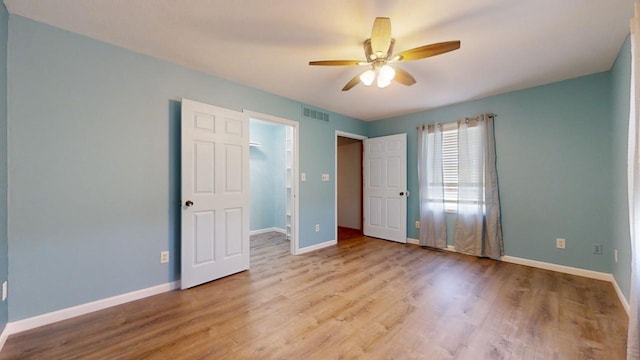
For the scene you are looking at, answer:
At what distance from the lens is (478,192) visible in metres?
3.77

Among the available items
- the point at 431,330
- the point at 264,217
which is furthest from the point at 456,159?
the point at 264,217

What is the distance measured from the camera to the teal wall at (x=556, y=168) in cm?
294

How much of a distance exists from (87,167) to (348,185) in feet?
16.0

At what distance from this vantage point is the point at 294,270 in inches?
127

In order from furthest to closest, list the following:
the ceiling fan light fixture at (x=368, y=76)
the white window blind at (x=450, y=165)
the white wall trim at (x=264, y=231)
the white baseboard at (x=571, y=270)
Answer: the white wall trim at (x=264, y=231) < the white window blind at (x=450, y=165) < the white baseboard at (x=571, y=270) < the ceiling fan light fixture at (x=368, y=76)

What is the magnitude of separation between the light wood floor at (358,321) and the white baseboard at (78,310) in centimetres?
7

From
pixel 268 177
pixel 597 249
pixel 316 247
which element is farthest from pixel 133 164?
pixel 597 249

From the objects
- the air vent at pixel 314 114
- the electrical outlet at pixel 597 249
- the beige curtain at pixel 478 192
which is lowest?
the electrical outlet at pixel 597 249

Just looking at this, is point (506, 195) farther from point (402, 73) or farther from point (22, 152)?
point (22, 152)

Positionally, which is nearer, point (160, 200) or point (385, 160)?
point (160, 200)

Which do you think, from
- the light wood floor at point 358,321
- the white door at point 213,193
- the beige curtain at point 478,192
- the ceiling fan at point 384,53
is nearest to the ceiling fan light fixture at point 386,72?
the ceiling fan at point 384,53

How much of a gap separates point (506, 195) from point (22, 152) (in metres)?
5.33

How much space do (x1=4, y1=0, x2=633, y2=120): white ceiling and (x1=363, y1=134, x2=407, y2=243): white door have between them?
5.64 ft

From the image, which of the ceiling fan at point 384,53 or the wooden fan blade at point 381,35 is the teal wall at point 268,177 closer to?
the ceiling fan at point 384,53
